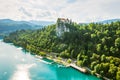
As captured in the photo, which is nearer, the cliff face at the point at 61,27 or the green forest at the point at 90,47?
the green forest at the point at 90,47

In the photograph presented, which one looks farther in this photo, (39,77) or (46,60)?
(46,60)

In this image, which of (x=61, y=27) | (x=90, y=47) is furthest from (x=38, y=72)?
(x=61, y=27)

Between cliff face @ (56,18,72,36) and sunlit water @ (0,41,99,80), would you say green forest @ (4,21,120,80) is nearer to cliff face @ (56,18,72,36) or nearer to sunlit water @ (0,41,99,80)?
cliff face @ (56,18,72,36)

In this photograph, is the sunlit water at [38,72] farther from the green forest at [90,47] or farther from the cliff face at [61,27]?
the cliff face at [61,27]

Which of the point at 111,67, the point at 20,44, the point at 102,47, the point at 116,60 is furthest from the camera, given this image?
the point at 20,44

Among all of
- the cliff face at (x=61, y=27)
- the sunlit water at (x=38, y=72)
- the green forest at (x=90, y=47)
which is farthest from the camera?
the cliff face at (x=61, y=27)

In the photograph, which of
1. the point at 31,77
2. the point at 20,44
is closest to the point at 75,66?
the point at 31,77

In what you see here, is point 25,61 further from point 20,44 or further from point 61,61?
point 20,44

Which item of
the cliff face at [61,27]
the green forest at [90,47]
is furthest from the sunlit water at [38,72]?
the cliff face at [61,27]

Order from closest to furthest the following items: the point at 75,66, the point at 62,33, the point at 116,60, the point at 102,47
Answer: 1. the point at 116,60
2. the point at 75,66
3. the point at 102,47
4. the point at 62,33
